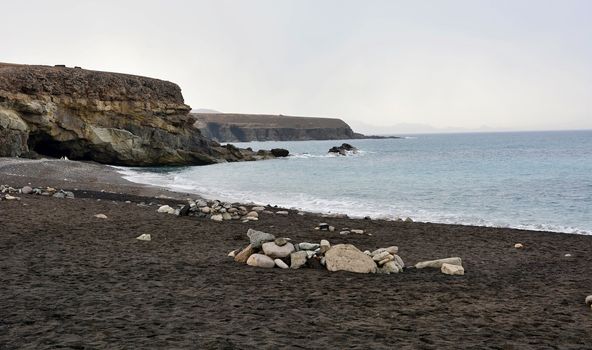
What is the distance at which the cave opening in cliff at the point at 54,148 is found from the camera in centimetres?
5306

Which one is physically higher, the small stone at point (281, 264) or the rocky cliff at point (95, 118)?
the rocky cliff at point (95, 118)

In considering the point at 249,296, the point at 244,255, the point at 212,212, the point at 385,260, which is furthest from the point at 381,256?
the point at 212,212

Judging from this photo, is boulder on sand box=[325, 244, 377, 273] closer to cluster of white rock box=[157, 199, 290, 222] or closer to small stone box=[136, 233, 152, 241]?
small stone box=[136, 233, 152, 241]

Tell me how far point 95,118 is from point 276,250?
2032 inches

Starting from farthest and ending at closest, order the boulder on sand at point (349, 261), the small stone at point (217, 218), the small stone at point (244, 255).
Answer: the small stone at point (217, 218) → the small stone at point (244, 255) → the boulder on sand at point (349, 261)

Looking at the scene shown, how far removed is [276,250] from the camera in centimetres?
1015

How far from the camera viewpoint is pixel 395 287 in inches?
332

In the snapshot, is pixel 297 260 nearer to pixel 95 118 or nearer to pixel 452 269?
pixel 452 269

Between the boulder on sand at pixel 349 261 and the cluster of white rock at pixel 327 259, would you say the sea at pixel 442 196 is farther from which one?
the boulder on sand at pixel 349 261

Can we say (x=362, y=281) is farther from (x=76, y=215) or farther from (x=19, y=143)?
(x=19, y=143)

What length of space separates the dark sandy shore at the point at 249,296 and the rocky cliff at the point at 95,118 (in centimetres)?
4019

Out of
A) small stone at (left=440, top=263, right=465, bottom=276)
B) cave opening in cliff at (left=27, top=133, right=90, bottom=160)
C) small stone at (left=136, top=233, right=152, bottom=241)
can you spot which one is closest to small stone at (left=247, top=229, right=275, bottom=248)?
small stone at (left=136, top=233, right=152, bottom=241)

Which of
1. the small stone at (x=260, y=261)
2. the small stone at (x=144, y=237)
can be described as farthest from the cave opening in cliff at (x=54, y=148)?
the small stone at (x=260, y=261)

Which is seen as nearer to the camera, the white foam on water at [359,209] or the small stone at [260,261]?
the small stone at [260,261]
